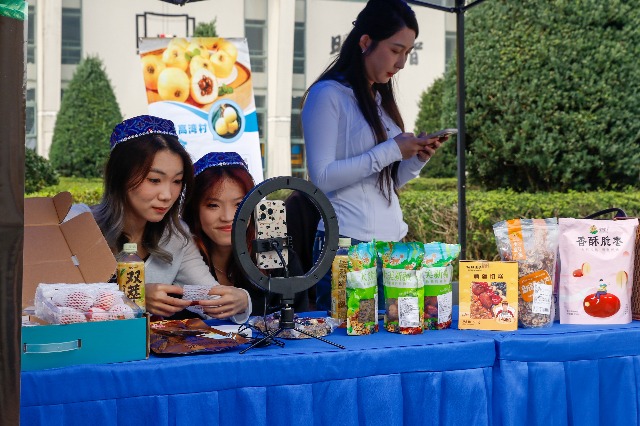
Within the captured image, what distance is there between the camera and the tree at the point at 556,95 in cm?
714

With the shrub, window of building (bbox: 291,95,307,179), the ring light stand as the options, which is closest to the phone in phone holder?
the ring light stand

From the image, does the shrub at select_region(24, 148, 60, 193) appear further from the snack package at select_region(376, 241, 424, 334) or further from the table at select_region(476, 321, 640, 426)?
the table at select_region(476, 321, 640, 426)

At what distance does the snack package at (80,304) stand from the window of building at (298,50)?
12.5 m

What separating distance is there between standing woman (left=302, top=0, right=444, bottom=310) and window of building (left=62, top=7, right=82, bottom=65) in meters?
11.5

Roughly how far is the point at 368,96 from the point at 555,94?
16.9ft

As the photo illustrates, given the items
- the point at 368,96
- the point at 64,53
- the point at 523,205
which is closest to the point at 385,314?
the point at 368,96

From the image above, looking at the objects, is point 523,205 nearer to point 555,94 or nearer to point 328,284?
point 555,94

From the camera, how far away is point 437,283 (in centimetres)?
187

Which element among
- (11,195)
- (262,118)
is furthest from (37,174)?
(11,195)

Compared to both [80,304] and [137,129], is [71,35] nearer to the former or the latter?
[137,129]

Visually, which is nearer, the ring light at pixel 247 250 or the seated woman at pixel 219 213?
the ring light at pixel 247 250

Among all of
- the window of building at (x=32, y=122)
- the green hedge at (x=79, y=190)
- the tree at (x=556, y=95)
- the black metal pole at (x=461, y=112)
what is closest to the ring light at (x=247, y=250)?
the black metal pole at (x=461, y=112)

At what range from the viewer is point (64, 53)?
522 inches

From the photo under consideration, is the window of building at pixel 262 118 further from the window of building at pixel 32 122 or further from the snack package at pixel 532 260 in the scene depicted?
the snack package at pixel 532 260
